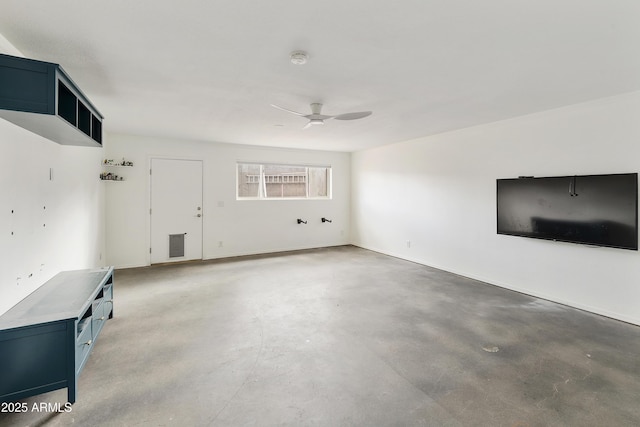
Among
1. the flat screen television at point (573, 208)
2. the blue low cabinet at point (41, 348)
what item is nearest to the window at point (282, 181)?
the flat screen television at point (573, 208)

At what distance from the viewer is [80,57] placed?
2.36 meters

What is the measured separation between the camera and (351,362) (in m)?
2.47

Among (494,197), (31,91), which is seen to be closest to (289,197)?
(494,197)

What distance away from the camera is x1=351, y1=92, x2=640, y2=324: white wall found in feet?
10.8

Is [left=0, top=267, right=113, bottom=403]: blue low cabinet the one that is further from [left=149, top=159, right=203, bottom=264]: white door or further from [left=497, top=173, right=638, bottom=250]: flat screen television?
[left=497, top=173, right=638, bottom=250]: flat screen television

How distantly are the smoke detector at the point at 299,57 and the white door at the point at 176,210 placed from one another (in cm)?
424

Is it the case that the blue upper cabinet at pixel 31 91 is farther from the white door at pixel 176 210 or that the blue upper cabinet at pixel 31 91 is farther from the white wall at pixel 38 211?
the white door at pixel 176 210

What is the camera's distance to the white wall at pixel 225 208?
5.33 meters

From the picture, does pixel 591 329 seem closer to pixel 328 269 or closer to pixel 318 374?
pixel 318 374

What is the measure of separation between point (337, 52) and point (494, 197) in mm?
3468

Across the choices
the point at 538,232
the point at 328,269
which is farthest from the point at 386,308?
the point at 538,232

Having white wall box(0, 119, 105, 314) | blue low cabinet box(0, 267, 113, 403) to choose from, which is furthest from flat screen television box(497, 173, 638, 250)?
white wall box(0, 119, 105, 314)

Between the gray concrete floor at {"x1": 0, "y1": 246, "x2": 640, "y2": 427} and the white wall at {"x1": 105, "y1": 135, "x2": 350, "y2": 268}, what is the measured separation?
5.56 ft

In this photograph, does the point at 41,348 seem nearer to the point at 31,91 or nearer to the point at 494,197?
the point at 31,91
